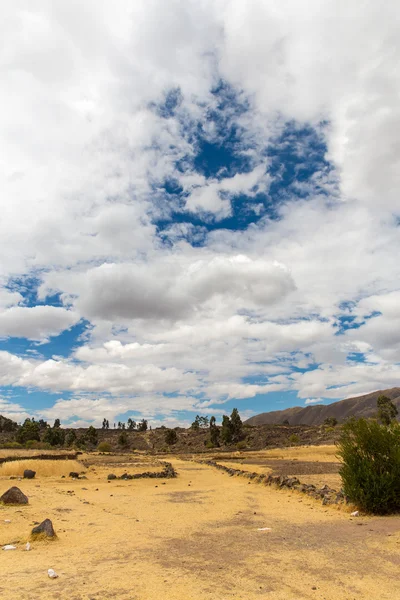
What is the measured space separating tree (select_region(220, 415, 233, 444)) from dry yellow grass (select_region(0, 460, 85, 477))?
210 feet

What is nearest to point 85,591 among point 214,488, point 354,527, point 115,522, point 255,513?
point 115,522

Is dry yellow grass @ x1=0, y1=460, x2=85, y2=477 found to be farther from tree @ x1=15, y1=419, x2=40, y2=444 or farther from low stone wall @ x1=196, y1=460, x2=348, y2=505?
tree @ x1=15, y1=419, x2=40, y2=444

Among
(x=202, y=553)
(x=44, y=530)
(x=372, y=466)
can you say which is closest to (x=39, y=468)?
(x=44, y=530)

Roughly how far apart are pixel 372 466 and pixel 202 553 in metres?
8.08

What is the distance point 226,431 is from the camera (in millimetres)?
96125

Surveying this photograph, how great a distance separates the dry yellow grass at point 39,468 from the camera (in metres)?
32.4

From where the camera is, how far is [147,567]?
8.45 meters

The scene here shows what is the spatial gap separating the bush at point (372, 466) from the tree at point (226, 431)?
83.6 m

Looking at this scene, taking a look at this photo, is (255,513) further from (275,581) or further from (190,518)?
(275,581)

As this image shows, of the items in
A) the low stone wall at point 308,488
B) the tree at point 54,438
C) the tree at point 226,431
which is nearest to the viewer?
the low stone wall at point 308,488

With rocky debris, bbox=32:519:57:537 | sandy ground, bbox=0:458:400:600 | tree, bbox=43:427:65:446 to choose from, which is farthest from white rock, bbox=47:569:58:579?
tree, bbox=43:427:65:446

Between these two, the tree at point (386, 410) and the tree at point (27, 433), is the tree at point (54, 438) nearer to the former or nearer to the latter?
the tree at point (27, 433)

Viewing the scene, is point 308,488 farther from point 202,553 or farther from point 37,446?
point 37,446

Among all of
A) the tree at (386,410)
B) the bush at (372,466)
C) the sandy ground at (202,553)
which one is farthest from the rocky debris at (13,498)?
the tree at (386,410)
